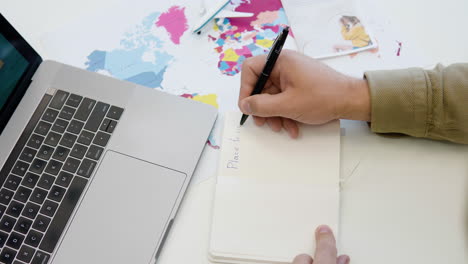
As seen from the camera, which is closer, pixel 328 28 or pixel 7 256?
pixel 7 256

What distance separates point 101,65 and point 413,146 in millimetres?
585

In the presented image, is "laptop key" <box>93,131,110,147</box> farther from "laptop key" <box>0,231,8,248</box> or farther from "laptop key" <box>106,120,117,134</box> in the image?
"laptop key" <box>0,231,8,248</box>

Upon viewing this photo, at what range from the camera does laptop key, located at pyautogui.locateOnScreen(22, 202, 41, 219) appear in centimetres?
55

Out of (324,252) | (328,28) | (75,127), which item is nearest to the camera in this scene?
(324,252)

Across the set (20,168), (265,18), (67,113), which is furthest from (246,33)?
(20,168)

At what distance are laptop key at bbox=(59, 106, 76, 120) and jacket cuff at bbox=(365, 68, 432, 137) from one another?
19.7 inches

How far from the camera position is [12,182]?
576mm

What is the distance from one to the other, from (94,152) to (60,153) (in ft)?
0.18

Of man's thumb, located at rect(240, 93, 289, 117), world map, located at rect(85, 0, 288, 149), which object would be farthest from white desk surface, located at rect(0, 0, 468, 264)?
world map, located at rect(85, 0, 288, 149)

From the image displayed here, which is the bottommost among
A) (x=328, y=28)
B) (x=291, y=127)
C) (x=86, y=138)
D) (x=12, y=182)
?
(x=12, y=182)

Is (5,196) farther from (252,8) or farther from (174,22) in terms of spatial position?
(252,8)

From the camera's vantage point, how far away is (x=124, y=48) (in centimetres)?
72

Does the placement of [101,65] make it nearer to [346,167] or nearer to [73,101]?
[73,101]

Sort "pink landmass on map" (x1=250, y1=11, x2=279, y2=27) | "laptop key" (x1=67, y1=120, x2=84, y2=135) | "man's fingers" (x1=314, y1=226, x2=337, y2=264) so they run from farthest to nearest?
"pink landmass on map" (x1=250, y1=11, x2=279, y2=27), "laptop key" (x1=67, y1=120, x2=84, y2=135), "man's fingers" (x1=314, y1=226, x2=337, y2=264)
